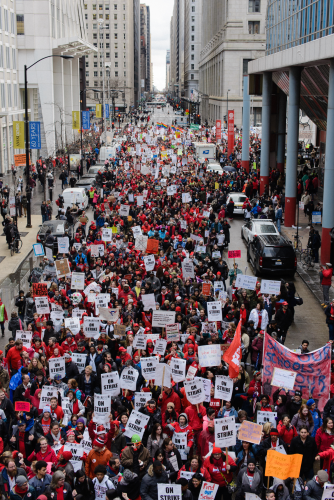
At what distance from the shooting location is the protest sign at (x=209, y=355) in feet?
39.7

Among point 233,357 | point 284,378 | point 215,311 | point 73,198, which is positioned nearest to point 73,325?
point 215,311

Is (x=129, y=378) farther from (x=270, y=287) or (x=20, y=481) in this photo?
(x=270, y=287)

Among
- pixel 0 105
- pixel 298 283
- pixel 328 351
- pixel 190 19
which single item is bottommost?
pixel 298 283

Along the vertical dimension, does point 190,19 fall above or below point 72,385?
above

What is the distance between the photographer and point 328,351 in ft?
38.1

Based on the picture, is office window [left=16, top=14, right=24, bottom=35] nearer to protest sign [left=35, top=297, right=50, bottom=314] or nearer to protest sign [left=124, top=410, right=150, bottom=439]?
protest sign [left=35, top=297, right=50, bottom=314]

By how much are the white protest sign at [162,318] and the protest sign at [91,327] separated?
1322 mm

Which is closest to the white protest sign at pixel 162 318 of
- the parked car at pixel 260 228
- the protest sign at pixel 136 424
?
the protest sign at pixel 136 424

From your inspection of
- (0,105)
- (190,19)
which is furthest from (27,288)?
(190,19)

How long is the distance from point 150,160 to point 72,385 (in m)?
40.6

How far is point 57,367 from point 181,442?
306 cm

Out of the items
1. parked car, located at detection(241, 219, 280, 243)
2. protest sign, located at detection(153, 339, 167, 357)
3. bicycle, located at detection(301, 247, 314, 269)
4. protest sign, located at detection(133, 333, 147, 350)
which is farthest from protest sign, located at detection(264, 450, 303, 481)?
bicycle, located at detection(301, 247, 314, 269)

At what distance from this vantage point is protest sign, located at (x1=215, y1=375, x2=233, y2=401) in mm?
10906

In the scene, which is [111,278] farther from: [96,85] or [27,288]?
[96,85]
